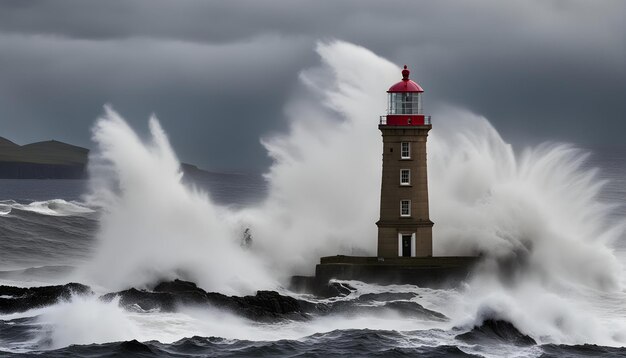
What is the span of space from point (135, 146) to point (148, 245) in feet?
13.8

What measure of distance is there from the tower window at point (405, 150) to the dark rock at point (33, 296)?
9692mm

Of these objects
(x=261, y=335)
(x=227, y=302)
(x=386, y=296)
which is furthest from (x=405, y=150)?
(x=261, y=335)

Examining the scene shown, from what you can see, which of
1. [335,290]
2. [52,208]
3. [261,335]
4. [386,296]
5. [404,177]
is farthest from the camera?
[52,208]

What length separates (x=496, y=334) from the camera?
2784 centimetres

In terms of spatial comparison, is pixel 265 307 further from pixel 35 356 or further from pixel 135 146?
pixel 135 146

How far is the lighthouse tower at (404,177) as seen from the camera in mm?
35531

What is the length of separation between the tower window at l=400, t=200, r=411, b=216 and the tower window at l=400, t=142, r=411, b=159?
1.28 m

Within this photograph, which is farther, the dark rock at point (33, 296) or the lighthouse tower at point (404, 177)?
the lighthouse tower at point (404, 177)

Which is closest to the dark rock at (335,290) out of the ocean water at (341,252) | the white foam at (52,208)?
the ocean water at (341,252)

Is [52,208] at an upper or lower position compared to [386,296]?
→ upper

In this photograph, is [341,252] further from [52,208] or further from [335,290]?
[52,208]

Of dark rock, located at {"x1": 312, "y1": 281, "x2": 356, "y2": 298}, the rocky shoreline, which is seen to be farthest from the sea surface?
the rocky shoreline

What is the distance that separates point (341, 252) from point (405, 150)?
4614 millimetres

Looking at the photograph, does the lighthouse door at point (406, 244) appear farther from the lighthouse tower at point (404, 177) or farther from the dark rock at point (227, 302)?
the dark rock at point (227, 302)
